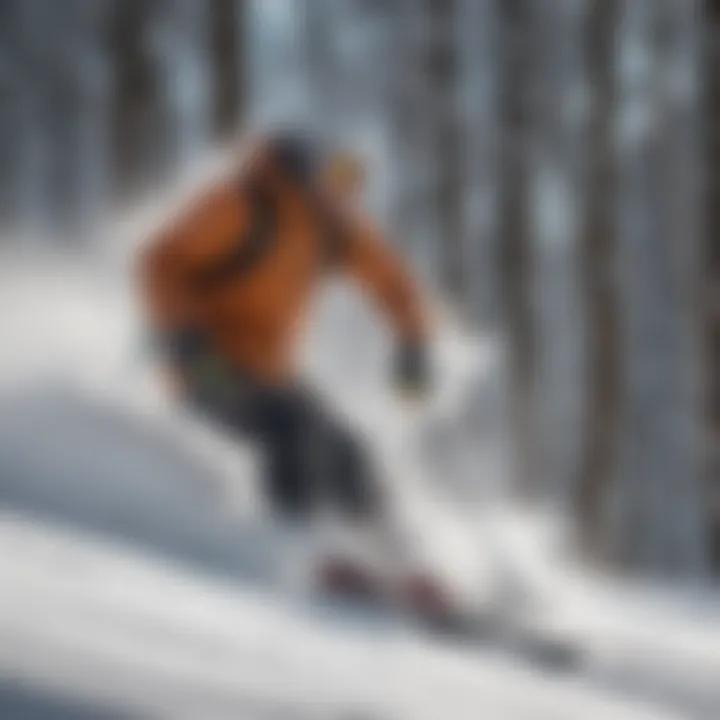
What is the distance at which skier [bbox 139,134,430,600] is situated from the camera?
47.9 inches

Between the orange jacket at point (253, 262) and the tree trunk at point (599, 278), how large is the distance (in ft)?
0.90

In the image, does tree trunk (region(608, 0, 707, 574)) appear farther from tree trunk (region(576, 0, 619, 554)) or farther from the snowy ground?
the snowy ground

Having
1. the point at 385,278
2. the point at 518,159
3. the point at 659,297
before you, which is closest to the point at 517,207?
the point at 518,159

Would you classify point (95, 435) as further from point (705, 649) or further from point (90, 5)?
point (705, 649)

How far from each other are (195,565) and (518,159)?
0.55 m

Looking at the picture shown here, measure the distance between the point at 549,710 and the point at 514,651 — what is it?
81 millimetres

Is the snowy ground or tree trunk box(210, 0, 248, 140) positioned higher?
tree trunk box(210, 0, 248, 140)

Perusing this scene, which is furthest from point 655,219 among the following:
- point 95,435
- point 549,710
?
point 95,435

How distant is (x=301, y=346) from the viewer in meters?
1.29

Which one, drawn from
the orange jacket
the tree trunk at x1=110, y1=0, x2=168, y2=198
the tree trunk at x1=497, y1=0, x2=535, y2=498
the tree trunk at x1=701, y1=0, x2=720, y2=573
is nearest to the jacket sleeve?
the orange jacket

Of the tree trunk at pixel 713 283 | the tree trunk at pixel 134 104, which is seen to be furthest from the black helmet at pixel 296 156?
the tree trunk at pixel 713 283

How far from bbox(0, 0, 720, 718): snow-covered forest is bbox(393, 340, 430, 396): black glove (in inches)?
1.0

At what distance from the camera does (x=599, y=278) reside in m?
1.51

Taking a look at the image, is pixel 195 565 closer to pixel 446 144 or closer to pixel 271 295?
pixel 271 295
